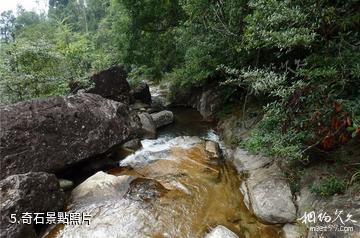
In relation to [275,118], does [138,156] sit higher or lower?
lower

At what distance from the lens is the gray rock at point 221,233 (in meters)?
4.66

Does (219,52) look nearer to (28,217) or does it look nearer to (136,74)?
(28,217)

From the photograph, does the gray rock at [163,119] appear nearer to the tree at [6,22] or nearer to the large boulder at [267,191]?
the large boulder at [267,191]

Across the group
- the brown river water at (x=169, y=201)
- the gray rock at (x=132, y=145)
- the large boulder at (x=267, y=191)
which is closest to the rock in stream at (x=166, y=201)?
the brown river water at (x=169, y=201)

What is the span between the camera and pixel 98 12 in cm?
4369

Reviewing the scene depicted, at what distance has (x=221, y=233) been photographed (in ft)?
15.4

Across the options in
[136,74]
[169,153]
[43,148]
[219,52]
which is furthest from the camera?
[136,74]

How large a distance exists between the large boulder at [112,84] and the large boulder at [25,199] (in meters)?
6.73

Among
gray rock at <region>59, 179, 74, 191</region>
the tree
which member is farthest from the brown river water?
the tree

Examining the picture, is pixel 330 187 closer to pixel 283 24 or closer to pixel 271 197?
pixel 271 197

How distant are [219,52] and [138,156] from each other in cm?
383

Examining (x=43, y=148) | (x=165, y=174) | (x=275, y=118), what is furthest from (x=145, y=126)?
(x=275, y=118)

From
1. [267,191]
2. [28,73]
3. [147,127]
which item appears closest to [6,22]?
[28,73]

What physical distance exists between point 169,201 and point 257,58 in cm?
412
